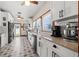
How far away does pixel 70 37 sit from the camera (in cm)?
266

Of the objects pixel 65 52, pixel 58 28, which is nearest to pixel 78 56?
pixel 65 52

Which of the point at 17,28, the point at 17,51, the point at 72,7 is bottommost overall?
the point at 17,51

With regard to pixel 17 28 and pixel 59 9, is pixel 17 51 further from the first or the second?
pixel 17 28

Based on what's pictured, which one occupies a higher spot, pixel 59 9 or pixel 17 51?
pixel 59 9

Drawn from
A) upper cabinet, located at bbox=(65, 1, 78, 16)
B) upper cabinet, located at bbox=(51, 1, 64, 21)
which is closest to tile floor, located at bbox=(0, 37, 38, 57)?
upper cabinet, located at bbox=(51, 1, 64, 21)

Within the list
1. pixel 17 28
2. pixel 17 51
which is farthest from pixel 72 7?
pixel 17 28

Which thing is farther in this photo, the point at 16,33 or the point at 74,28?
the point at 16,33

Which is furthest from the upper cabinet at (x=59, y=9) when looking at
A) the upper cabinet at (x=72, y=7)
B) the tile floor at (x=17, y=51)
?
the tile floor at (x=17, y=51)

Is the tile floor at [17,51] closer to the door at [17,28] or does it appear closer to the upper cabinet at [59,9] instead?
the upper cabinet at [59,9]

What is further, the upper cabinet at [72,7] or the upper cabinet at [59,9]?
the upper cabinet at [59,9]

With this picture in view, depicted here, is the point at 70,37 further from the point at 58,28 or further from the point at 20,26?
the point at 20,26

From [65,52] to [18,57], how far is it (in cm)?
276

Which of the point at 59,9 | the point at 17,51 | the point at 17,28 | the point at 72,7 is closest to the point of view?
the point at 72,7

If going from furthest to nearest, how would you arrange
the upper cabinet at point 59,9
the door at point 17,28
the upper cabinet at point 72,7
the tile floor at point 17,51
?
the door at point 17,28 < the tile floor at point 17,51 < the upper cabinet at point 59,9 < the upper cabinet at point 72,7
